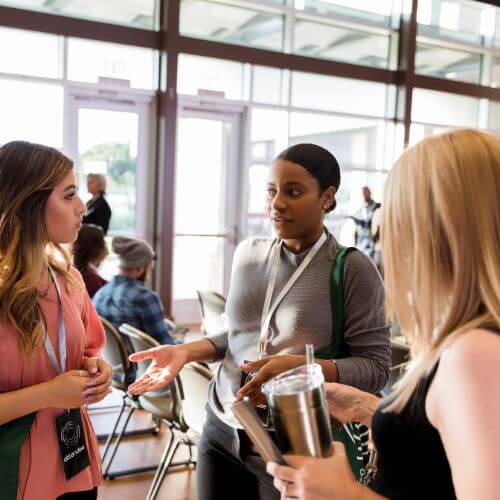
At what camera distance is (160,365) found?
168cm

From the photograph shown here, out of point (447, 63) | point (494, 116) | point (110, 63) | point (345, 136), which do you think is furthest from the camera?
point (494, 116)

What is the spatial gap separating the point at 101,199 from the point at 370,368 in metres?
5.15

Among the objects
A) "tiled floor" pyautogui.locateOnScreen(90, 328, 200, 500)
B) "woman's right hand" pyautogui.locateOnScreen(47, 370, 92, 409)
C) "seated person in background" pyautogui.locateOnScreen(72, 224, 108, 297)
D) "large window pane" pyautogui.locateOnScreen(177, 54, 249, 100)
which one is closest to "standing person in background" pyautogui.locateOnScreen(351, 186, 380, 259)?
"large window pane" pyautogui.locateOnScreen(177, 54, 249, 100)

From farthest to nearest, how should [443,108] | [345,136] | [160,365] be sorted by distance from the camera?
1. [443,108]
2. [345,136]
3. [160,365]

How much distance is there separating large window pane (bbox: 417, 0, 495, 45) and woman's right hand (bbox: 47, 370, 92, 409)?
8.51m

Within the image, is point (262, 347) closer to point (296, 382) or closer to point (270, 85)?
point (296, 382)

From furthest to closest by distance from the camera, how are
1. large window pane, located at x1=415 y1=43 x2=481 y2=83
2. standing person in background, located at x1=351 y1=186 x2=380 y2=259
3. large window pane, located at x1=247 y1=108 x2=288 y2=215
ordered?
large window pane, located at x1=415 y1=43 x2=481 y2=83, large window pane, located at x1=247 y1=108 x2=288 y2=215, standing person in background, located at x1=351 y1=186 x2=380 y2=259

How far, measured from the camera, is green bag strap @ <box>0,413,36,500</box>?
1.40 metres

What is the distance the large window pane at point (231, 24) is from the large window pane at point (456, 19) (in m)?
2.39

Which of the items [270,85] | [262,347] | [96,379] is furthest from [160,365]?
[270,85]

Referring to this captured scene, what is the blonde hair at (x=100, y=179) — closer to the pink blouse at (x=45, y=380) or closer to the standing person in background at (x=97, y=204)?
the standing person in background at (x=97, y=204)

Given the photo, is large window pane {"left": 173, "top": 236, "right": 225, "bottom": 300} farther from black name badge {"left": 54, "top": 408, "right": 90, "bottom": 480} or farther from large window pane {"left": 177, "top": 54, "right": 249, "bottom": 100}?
black name badge {"left": 54, "top": 408, "right": 90, "bottom": 480}

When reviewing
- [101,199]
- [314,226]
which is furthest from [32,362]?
[101,199]

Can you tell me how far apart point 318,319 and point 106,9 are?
19.7 feet
